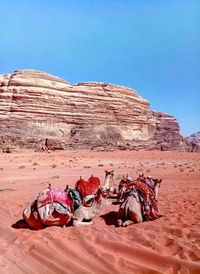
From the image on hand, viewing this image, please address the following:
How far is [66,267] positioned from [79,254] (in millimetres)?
469

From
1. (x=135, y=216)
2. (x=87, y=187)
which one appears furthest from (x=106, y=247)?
(x=87, y=187)

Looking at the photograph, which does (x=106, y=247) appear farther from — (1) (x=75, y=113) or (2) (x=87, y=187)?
(1) (x=75, y=113)

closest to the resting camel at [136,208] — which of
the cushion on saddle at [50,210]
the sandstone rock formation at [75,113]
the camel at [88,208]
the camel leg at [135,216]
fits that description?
the camel leg at [135,216]

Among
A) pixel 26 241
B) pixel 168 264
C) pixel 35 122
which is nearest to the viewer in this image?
pixel 168 264

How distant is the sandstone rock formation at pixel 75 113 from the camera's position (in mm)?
64250

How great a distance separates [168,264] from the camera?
4590mm

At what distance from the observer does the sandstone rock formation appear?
64250mm

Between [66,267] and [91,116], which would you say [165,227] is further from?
[91,116]

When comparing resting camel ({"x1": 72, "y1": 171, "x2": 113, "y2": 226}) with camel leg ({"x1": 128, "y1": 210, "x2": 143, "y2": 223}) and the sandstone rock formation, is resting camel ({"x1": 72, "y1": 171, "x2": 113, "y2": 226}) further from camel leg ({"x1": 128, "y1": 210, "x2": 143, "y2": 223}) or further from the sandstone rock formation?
the sandstone rock formation

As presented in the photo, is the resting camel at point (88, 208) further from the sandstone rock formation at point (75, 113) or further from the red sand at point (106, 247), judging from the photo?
the sandstone rock formation at point (75, 113)

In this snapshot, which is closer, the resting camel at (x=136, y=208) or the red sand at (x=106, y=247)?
the red sand at (x=106, y=247)

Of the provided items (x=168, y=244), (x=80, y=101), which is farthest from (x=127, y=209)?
(x=80, y=101)

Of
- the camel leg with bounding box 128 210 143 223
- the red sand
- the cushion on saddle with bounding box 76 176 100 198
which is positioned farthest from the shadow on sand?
the cushion on saddle with bounding box 76 176 100 198

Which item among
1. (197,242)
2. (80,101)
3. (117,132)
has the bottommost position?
(197,242)
